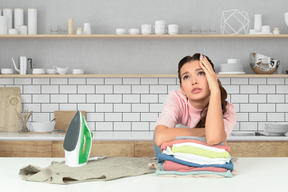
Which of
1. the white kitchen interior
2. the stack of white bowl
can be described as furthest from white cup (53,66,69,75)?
the stack of white bowl

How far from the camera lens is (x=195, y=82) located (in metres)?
1.79

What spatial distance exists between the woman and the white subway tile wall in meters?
2.18

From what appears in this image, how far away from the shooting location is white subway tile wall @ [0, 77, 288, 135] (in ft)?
14.1

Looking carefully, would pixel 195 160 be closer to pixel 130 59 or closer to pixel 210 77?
pixel 210 77

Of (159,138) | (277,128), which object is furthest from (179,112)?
(277,128)

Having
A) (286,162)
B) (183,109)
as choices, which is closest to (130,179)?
(183,109)

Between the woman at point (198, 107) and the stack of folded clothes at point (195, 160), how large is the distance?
0.07m

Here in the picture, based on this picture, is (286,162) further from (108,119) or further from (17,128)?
(17,128)

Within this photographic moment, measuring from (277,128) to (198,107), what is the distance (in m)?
2.15

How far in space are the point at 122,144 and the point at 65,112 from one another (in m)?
0.89

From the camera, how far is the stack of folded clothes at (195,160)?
1.63 metres

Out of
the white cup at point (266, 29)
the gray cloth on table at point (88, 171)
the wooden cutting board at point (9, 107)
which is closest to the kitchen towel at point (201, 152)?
the gray cloth on table at point (88, 171)

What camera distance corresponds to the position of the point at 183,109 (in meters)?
2.06

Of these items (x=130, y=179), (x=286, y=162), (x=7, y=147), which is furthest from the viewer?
(x=7, y=147)
